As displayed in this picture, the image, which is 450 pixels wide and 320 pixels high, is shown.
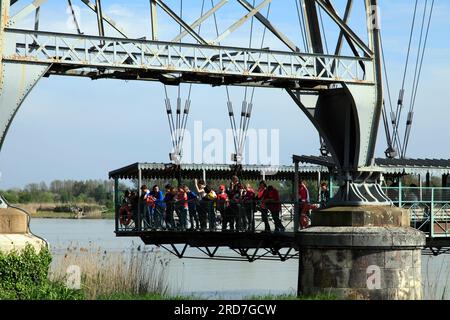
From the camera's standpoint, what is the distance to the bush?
2384 cm

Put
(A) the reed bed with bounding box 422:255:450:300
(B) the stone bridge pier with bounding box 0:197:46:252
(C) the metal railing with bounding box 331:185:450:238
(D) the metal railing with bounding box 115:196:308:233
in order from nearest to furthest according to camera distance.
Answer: (B) the stone bridge pier with bounding box 0:197:46:252 < (A) the reed bed with bounding box 422:255:450:300 < (C) the metal railing with bounding box 331:185:450:238 < (D) the metal railing with bounding box 115:196:308:233

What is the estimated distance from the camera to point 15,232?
26.1 meters

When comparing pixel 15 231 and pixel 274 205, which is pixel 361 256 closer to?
pixel 274 205

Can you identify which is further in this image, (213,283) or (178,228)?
(213,283)

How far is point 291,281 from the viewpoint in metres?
51.3

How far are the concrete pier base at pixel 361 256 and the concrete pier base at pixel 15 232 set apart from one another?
293 inches

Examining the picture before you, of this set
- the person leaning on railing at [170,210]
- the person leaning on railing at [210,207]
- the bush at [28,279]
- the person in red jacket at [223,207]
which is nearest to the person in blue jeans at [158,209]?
the person leaning on railing at [170,210]

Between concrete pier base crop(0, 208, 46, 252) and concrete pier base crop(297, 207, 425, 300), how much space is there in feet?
24.4

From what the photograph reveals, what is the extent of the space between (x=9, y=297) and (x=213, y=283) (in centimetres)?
2671

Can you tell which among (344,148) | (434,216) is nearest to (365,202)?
(344,148)

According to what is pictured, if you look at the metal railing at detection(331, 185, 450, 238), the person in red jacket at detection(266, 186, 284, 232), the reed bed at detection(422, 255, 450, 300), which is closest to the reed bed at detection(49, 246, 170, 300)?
the person in red jacket at detection(266, 186, 284, 232)

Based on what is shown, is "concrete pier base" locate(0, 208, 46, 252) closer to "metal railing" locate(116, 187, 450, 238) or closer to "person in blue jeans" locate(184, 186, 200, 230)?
"metal railing" locate(116, 187, 450, 238)

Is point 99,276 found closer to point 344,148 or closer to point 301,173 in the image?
point 344,148

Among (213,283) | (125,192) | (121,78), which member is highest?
(121,78)
